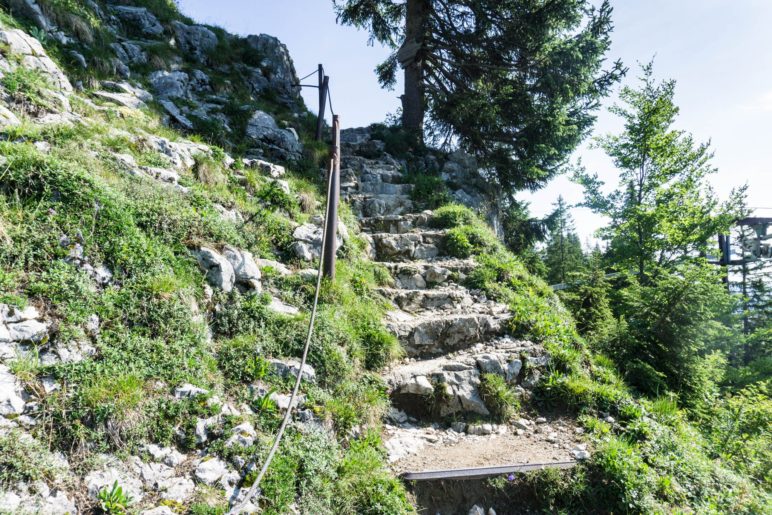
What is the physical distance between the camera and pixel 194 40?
13281mm

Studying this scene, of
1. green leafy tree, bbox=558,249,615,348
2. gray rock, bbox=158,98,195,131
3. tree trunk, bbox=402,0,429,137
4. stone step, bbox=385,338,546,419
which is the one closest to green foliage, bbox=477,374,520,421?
stone step, bbox=385,338,546,419

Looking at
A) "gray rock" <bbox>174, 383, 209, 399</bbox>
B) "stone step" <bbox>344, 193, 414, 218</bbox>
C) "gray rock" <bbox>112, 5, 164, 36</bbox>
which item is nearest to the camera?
"gray rock" <bbox>174, 383, 209, 399</bbox>

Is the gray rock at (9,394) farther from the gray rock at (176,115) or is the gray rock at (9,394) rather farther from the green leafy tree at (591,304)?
the green leafy tree at (591,304)

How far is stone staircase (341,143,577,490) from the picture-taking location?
505cm

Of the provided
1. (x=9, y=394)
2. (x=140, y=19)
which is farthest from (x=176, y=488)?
(x=140, y=19)

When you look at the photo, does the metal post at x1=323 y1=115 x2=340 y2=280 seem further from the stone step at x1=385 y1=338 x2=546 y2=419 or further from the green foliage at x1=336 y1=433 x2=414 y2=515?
the green foliage at x1=336 y1=433 x2=414 y2=515

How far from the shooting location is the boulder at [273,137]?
10.3m

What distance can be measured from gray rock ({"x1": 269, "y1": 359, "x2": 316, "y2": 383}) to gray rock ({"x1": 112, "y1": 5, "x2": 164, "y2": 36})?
1237 cm

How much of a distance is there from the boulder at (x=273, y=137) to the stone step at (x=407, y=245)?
335 centimetres

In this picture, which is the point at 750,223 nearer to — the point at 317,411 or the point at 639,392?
the point at 639,392

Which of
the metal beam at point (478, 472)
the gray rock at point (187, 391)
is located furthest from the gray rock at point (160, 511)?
the metal beam at point (478, 472)

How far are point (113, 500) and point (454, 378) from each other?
4412mm

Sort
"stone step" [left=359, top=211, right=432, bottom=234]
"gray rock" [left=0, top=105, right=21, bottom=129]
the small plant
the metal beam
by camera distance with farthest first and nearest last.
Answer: "stone step" [left=359, top=211, right=432, bottom=234] < "gray rock" [left=0, top=105, right=21, bottom=129] < the metal beam < the small plant

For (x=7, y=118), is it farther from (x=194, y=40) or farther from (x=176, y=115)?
(x=194, y=40)
